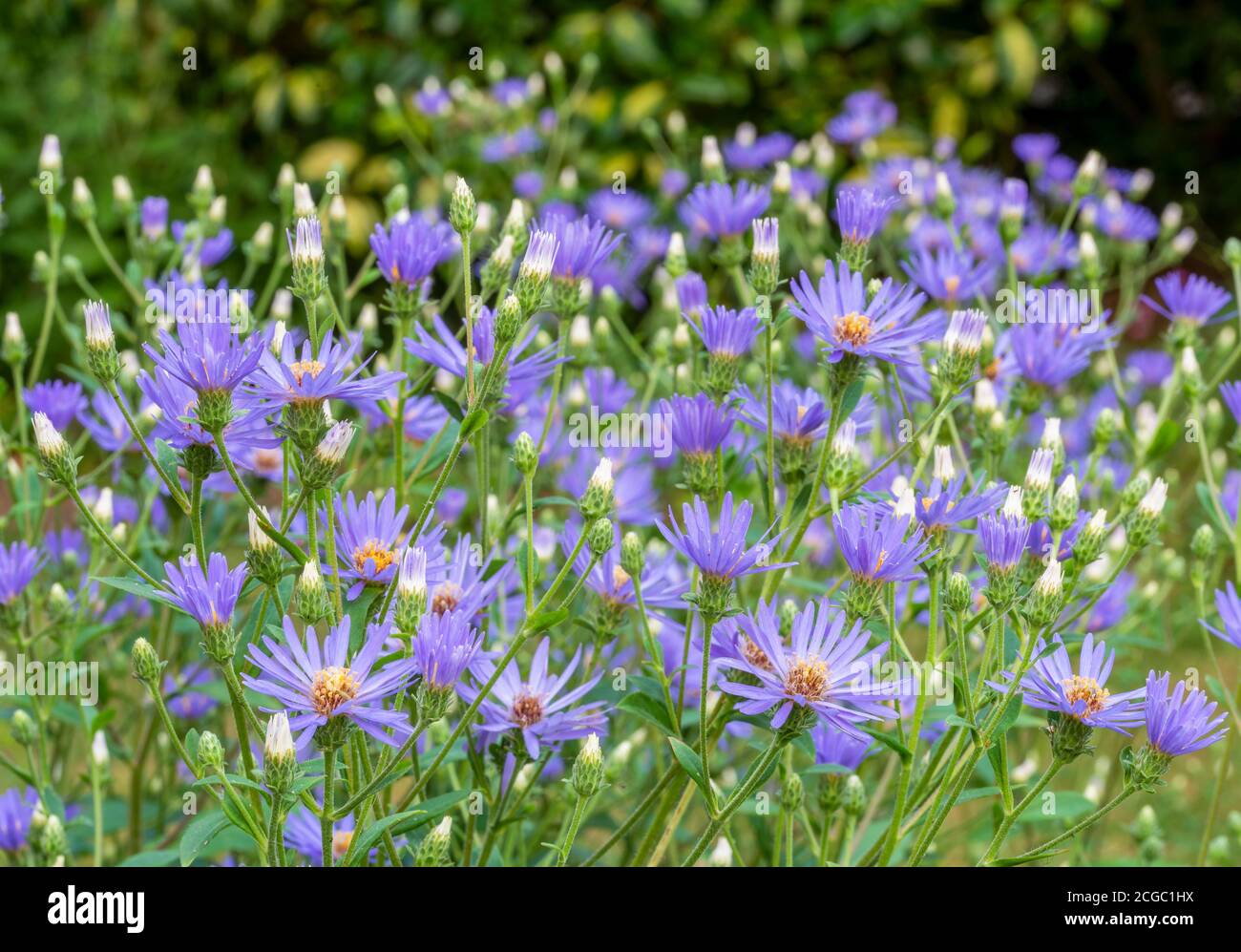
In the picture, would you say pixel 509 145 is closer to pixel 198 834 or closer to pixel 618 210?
pixel 618 210

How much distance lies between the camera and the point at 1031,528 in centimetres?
143

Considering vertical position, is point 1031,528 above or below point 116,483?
below

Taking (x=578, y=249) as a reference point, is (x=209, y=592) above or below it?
below

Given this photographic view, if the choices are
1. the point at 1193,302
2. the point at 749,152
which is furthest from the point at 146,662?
the point at 749,152

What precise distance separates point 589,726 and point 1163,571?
1.38 m

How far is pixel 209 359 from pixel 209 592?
203 mm

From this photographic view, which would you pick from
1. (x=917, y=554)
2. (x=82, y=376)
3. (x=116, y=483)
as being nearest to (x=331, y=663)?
(x=917, y=554)

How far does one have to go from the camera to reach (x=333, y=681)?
116 centimetres

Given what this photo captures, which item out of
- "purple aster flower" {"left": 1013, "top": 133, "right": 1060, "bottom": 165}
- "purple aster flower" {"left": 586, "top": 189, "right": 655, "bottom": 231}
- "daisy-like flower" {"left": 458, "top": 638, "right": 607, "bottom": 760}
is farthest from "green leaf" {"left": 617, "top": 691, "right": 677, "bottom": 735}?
"purple aster flower" {"left": 1013, "top": 133, "right": 1060, "bottom": 165}

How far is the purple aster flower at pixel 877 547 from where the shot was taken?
1.25 metres

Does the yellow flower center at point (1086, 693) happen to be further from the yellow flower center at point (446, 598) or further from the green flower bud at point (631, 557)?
the yellow flower center at point (446, 598)

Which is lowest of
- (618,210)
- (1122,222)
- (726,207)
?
(726,207)

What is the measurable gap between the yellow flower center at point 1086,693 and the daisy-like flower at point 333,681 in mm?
611

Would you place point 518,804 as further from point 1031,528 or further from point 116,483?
point 116,483
